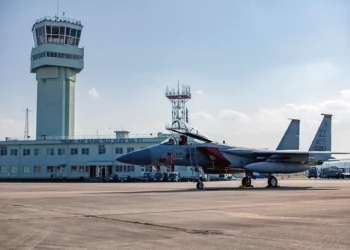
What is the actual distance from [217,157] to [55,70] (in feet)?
188

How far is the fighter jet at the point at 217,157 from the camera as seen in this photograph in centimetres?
2773

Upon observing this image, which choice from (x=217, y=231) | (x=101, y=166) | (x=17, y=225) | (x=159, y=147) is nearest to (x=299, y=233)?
(x=217, y=231)

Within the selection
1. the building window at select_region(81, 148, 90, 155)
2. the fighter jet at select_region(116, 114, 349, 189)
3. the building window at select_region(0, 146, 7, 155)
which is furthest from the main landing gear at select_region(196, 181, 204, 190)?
the building window at select_region(0, 146, 7, 155)

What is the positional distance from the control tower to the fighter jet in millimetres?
53822

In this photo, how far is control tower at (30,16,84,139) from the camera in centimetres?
7988

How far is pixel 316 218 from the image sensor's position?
1155 centimetres

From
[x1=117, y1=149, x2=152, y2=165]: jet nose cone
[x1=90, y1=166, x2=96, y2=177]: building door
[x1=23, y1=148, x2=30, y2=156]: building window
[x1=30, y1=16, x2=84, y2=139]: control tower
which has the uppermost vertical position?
[x1=30, y1=16, x2=84, y2=139]: control tower

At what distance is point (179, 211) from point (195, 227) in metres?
3.54

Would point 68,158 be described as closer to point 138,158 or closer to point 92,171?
point 92,171

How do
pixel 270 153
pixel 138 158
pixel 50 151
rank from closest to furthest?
1. pixel 138 158
2. pixel 270 153
3. pixel 50 151

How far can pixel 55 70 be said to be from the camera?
80.8 m

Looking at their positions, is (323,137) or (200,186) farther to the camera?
(323,137)

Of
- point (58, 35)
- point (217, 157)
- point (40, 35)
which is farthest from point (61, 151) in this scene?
point (217, 157)

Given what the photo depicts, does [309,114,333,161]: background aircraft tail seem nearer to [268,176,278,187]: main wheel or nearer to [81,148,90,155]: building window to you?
[268,176,278,187]: main wheel
